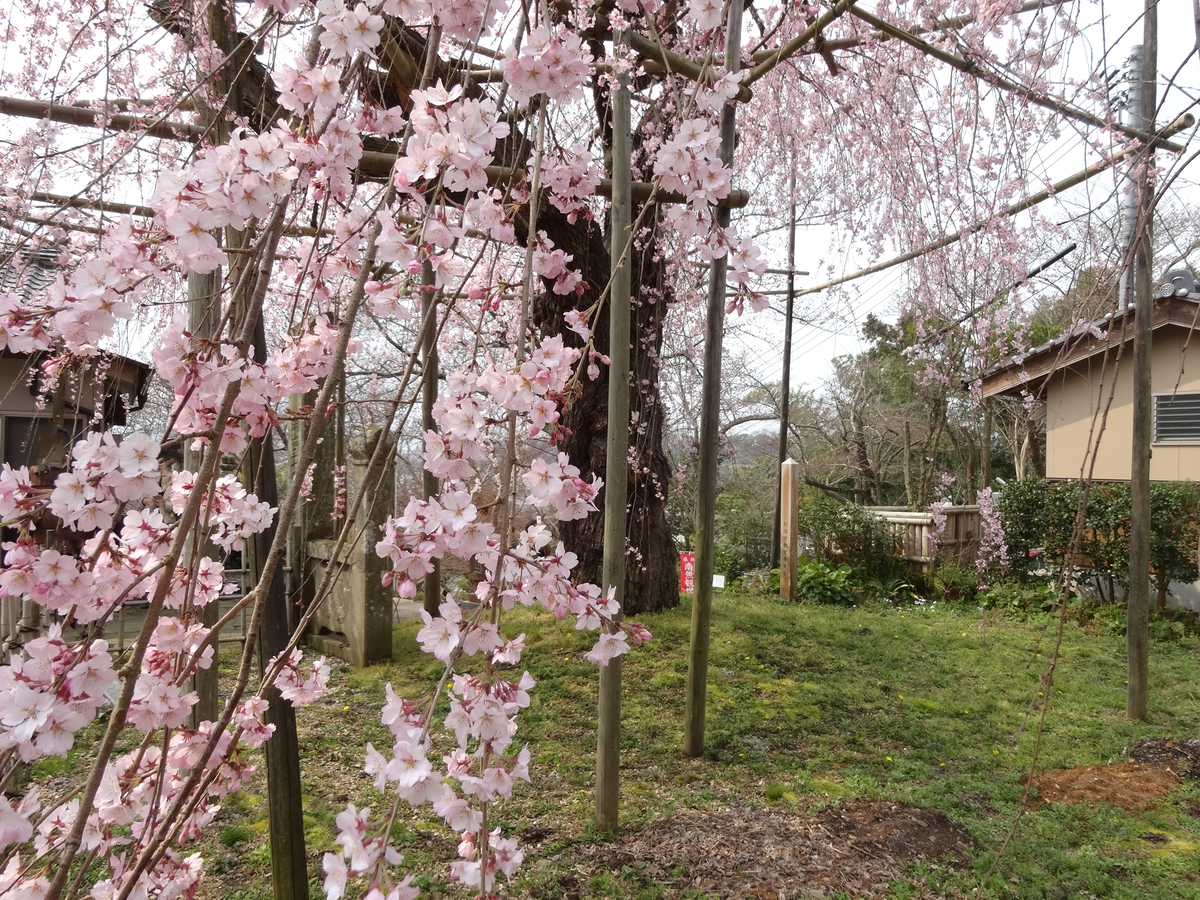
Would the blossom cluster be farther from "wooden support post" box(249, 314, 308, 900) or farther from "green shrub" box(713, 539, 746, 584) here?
"green shrub" box(713, 539, 746, 584)

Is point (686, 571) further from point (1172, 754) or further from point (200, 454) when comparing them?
point (200, 454)

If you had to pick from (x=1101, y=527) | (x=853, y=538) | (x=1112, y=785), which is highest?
(x=1101, y=527)

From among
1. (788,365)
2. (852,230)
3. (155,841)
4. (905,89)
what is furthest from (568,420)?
(788,365)

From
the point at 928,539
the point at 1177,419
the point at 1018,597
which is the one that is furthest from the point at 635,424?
the point at 1177,419

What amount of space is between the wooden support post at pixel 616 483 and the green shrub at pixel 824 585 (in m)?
4.77

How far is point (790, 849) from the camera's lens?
94.7 inches

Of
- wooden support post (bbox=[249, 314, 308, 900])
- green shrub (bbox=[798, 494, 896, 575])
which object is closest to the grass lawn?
wooden support post (bbox=[249, 314, 308, 900])

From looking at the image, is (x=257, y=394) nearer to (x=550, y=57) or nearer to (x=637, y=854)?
(x=550, y=57)

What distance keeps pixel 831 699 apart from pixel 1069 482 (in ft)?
15.0

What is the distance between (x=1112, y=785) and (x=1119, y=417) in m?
5.01

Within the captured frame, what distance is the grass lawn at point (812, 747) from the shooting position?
7.69ft

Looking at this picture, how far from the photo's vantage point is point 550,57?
1.10m

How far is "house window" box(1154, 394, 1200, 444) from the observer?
6594 millimetres

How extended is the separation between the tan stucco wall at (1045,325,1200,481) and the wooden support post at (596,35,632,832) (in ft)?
17.7
